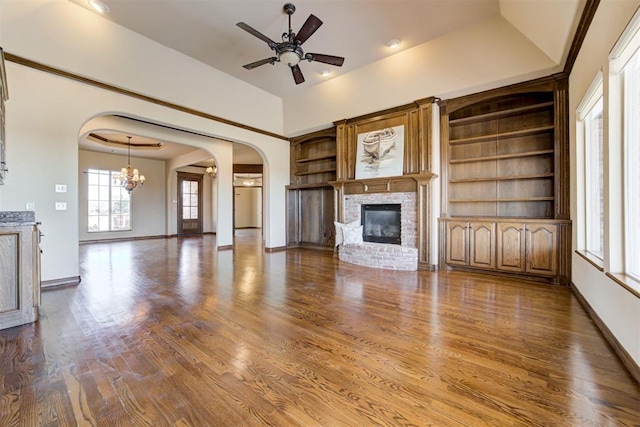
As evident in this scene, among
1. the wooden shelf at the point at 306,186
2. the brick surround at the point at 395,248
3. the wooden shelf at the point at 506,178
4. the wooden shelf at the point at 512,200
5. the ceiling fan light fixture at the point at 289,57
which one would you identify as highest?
the ceiling fan light fixture at the point at 289,57

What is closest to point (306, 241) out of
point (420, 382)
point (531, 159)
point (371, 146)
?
point (371, 146)

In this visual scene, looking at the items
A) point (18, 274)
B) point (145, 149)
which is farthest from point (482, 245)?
point (145, 149)

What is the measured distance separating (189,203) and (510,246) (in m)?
11.0

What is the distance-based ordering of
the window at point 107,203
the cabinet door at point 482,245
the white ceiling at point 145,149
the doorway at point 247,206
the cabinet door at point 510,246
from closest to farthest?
the cabinet door at point 510,246 < the cabinet door at point 482,245 < the white ceiling at point 145,149 < the window at point 107,203 < the doorway at point 247,206

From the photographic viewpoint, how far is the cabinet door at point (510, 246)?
428cm

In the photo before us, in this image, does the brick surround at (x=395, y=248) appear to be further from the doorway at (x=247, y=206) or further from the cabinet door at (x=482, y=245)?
the doorway at (x=247, y=206)

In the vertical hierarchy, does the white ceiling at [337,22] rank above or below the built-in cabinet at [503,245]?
above

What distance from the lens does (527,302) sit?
3.25 m

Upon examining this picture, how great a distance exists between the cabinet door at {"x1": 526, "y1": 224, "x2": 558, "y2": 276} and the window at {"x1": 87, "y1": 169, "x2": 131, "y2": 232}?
11.2 m

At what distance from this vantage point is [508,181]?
4820 millimetres

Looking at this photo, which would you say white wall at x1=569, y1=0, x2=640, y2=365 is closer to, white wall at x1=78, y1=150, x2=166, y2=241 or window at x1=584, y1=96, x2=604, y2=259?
window at x1=584, y1=96, x2=604, y2=259

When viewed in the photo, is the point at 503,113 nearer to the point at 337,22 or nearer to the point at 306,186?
the point at 337,22

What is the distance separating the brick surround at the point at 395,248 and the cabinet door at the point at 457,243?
0.57m

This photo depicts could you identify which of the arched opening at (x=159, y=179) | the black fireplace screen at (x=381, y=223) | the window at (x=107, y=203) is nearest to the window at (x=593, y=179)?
the black fireplace screen at (x=381, y=223)
